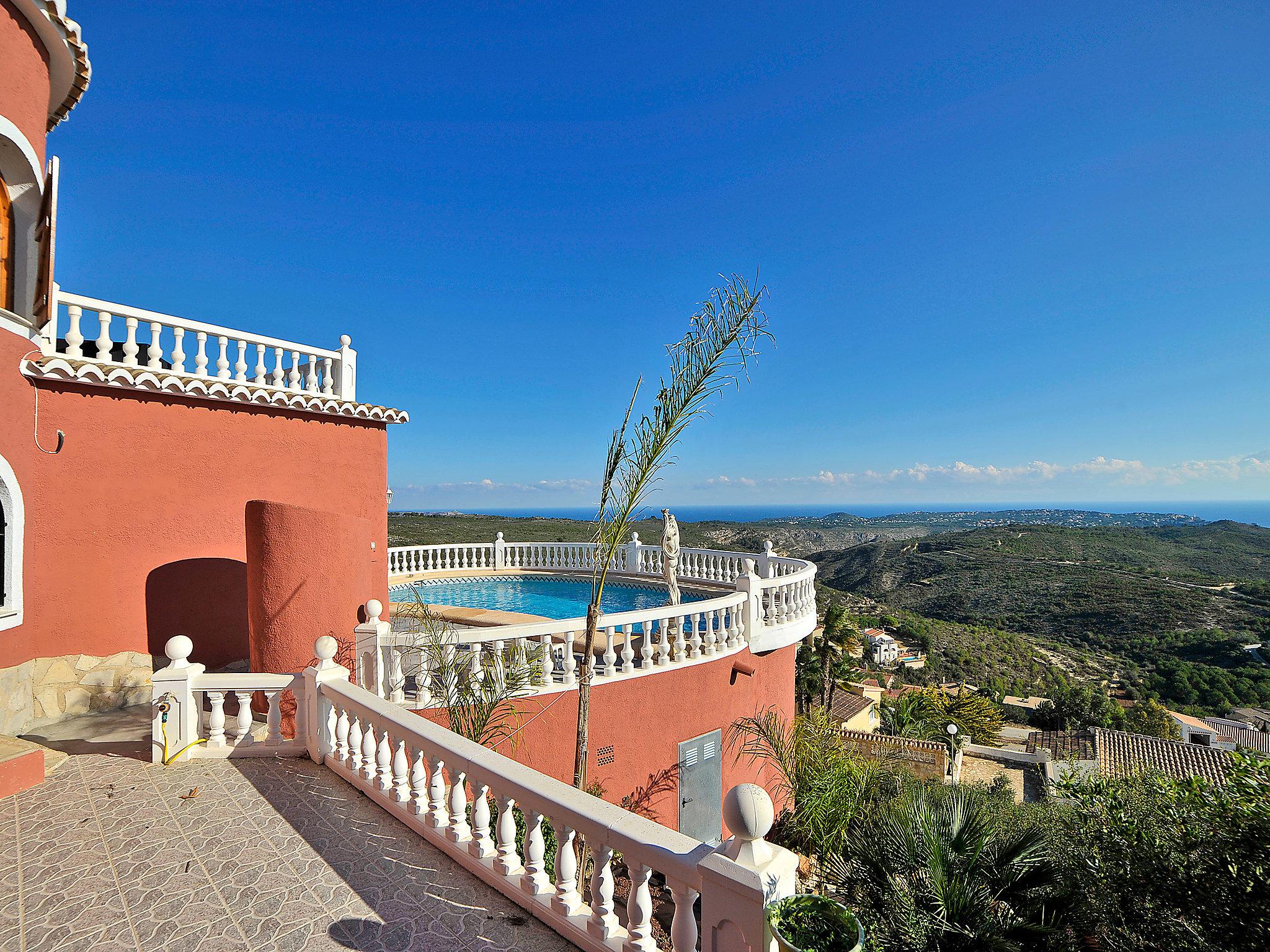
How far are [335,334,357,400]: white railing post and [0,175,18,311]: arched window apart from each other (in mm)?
3073

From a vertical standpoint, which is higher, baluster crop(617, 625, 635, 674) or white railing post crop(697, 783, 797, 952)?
white railing post crop(697, 783, 797, 952)

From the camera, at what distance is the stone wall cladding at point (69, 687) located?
203 inches

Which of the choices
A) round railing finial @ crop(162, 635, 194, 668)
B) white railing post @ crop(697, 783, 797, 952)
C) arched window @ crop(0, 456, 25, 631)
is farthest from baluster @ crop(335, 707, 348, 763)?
white railing post @ crop(697, 783, 797, 952)

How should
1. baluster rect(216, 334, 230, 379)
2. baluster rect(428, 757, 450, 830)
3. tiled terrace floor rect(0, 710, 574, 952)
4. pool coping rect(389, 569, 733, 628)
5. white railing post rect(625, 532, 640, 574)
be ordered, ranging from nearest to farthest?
tiled terrace floor rect(0, 710, 574, 952)
baluster rect(428, 757, 450, 830)
baluster rect(216, 334, 230, 379)
pool coping rect(389, 569, 733, 628)
white railing post rect(625, 532, 640, 574)

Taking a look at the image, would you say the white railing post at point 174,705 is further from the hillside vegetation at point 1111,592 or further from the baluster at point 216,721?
the hillside vegetation at point 1111,592

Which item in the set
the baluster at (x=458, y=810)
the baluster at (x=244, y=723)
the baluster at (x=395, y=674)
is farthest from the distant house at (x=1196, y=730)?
the baluster at (x=244, y=723)

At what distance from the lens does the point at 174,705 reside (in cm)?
465

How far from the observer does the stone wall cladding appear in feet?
16.9

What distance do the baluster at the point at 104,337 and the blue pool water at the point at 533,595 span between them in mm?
5967

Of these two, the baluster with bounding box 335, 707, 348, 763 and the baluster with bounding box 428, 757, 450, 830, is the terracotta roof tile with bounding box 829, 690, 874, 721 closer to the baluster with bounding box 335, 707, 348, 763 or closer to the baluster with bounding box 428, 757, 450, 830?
the baluster with bounding box 335, 707, 348, 763

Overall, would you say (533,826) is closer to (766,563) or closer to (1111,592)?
(766,563)

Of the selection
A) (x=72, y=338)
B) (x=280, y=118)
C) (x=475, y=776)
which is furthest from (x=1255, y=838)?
(x=280, y=118)

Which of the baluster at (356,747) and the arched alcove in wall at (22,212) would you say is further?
the arched alcove in wall at (22,212)

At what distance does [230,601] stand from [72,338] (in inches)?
121
